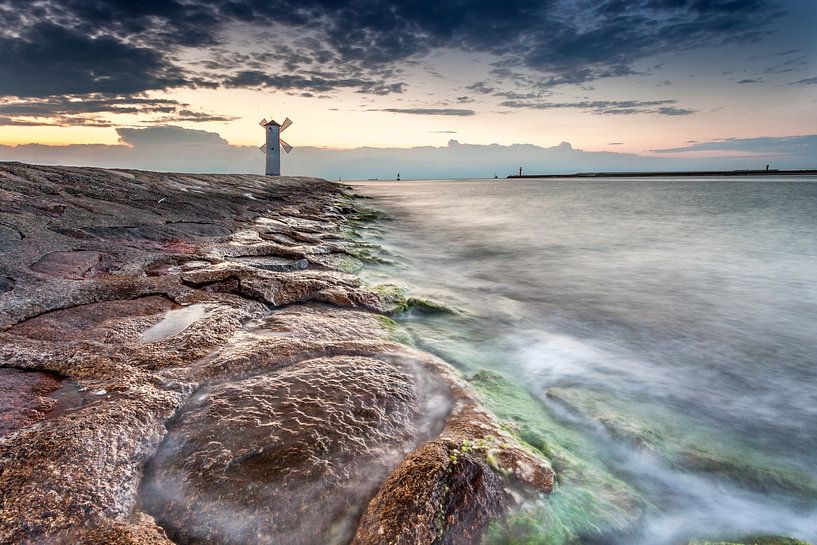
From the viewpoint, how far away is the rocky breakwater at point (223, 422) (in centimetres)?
167

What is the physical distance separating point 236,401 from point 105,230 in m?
5.04

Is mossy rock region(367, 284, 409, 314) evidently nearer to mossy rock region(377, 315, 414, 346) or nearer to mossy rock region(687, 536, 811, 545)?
mossy rock region(377, 315, 414, 346)

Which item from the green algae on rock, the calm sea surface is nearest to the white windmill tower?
the calm sea surface

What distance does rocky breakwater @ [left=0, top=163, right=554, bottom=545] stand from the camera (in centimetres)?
167

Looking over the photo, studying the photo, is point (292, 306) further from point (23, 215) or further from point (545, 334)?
point (23, 215)

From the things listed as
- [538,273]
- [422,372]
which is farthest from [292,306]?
[538,273]

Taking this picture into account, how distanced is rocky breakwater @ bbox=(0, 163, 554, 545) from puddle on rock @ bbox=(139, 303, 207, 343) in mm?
21

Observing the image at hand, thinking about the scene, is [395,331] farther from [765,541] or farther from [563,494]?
[765,541]

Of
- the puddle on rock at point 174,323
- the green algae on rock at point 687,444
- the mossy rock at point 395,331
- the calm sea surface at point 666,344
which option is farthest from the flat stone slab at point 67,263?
the green algae on rock at point 687,444

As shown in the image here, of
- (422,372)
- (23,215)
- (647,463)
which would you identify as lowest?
(647,463)

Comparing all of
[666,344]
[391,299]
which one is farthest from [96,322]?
Answer: [666,344]

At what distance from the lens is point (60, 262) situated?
4.29 m

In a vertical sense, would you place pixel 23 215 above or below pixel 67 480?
above

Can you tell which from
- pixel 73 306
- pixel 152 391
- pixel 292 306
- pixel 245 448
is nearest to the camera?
pixel 245 448
